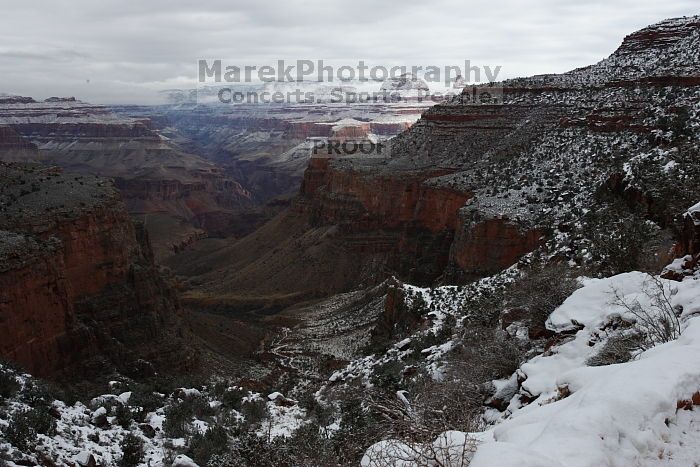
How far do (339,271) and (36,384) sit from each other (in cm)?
3201

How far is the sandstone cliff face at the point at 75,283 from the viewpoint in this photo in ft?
72.5

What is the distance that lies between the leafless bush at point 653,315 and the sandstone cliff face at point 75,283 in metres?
20.4

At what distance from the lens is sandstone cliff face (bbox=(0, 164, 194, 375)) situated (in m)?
22.1

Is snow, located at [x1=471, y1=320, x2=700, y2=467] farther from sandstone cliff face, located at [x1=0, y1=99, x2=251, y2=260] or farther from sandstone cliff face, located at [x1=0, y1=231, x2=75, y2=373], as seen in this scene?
sandstone cliff face, located at [x1=0, y1=99, x2=251, y2=260]

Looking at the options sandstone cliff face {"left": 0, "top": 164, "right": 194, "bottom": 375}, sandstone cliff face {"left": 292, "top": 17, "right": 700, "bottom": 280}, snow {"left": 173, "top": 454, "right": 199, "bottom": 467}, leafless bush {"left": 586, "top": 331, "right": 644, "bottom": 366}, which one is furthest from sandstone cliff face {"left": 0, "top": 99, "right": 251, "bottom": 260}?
leafless bush {"left": 586, "top": 331, "right": 644, "bottom": 366}

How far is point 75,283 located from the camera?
2606cm

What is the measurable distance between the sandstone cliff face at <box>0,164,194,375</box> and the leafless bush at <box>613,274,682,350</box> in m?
20.4

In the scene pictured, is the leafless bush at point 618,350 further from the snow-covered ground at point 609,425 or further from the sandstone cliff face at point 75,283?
the sandstone cliff face at point 75,283

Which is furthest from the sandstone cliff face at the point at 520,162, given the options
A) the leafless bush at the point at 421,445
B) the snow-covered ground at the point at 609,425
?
the leafless bush at the point at 421,445

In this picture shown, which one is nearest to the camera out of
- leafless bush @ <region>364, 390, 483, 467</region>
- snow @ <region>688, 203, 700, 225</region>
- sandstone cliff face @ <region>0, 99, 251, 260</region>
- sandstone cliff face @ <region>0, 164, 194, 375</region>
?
leafless bush @ <region>364, 390, 483, 467</region>

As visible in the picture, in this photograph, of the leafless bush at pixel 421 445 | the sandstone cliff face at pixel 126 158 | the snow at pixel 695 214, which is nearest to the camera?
the leafless bush at pixel 421 445

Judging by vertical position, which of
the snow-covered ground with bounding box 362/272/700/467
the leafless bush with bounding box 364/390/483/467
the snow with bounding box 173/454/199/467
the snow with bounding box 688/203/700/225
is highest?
the snow with bounding box 688/203/700/225

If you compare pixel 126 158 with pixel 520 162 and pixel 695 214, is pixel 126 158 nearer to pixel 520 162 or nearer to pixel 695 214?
pixel 520 162

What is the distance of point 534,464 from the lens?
15.7 ft
